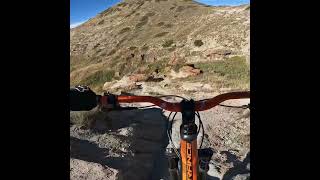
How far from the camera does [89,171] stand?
6.19 meters

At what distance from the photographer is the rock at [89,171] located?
237 inches

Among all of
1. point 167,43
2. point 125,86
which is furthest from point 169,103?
point 167,43

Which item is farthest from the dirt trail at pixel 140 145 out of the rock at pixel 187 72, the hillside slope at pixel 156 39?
the rock at pixel 187 72

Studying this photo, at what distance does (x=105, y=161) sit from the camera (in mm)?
7035

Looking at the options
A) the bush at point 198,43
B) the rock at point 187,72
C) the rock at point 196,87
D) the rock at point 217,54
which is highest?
the bush at point 198,43

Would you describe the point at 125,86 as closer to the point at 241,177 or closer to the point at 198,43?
the point at 198,43

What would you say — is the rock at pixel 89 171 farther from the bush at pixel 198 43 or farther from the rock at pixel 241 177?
the bush at pixel 198 43

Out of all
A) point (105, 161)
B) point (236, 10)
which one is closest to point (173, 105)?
point (105, 161)

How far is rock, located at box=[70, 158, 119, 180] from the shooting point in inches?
237
